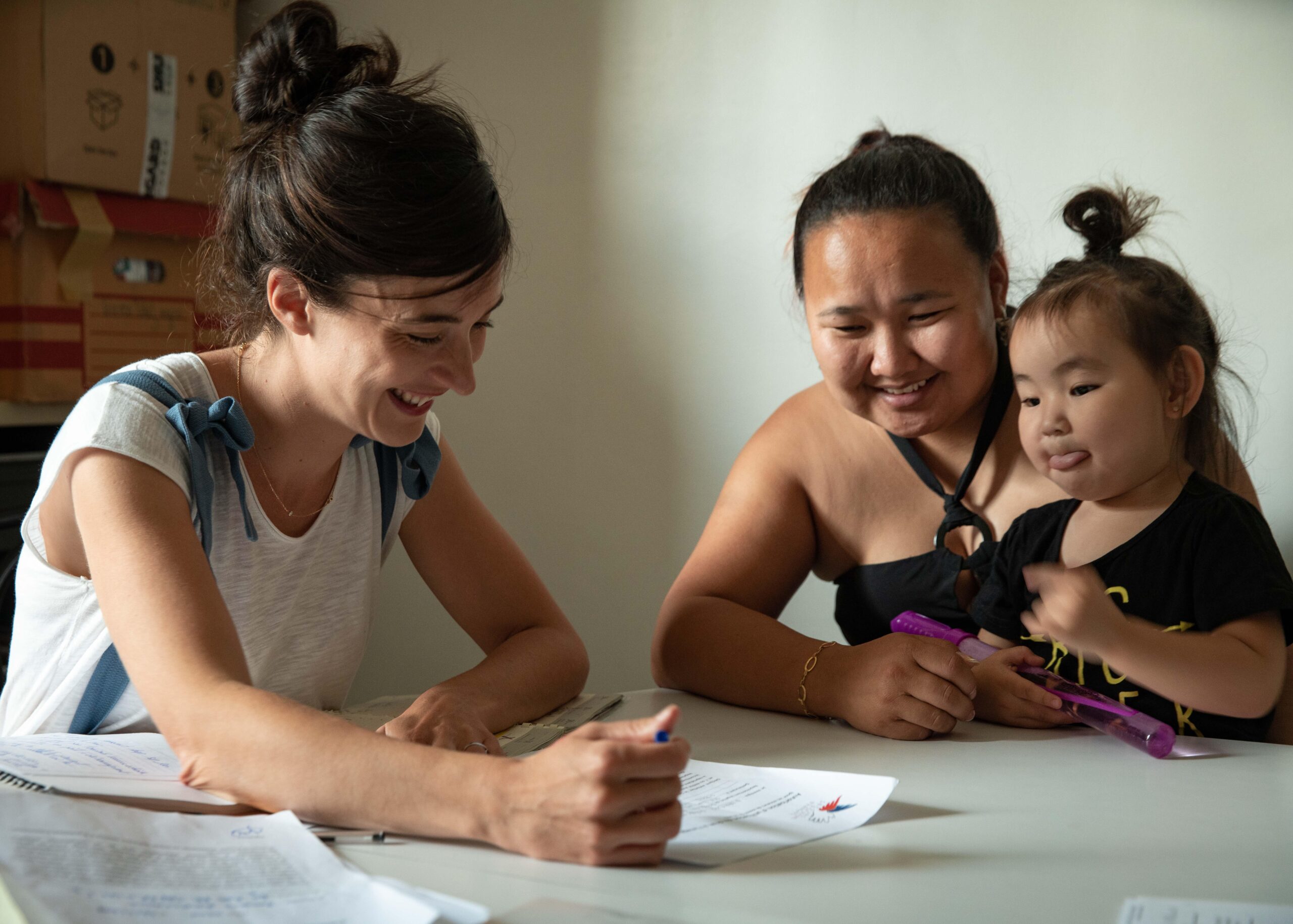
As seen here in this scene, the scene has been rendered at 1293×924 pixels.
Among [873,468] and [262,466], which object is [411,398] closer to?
[262,466]

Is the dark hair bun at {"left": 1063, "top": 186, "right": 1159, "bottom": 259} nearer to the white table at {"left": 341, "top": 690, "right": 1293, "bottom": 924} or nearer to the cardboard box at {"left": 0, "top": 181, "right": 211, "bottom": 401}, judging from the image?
the white table at {"left": 341, "top": 690, "right": 1293, "bottom": 924}

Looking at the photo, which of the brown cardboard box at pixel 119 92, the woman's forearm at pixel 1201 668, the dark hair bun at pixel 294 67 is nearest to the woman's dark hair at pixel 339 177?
the dark hair bun at pixel 294 67

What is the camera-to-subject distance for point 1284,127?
1566mm

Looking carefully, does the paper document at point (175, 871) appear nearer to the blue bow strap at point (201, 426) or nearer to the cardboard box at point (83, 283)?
the blue bow strap at point (201, 426)

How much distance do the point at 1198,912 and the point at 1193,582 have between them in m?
0.53

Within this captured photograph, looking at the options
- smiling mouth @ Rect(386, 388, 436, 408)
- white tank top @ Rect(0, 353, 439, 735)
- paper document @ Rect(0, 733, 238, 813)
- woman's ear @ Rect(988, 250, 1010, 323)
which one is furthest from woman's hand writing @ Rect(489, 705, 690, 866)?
woman's ear @ Rect(988, 250, 1010, 323)

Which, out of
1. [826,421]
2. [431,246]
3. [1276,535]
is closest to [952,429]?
[826,421]

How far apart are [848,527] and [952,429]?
0.62 ft

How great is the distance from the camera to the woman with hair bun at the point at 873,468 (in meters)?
1.25

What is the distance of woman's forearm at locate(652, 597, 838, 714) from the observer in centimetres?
Result: 120

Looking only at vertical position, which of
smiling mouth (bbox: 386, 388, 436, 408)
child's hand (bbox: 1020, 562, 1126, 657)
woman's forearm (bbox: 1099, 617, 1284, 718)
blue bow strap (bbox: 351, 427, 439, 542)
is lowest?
woman's forearm (bbox: 1099, 617, 1284, 718)

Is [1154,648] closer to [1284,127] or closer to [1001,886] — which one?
[1001,886]

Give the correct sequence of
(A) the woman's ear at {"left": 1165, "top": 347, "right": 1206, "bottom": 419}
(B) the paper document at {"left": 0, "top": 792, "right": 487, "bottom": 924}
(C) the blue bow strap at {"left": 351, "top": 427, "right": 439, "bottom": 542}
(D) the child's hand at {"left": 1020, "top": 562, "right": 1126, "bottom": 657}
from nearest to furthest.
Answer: (B) the paper document at {"left": 0, "top": 792, "right": 487, "bottom": 924}, (D) the child's hand at {"left": 1020, "top": 562, "right": 1126, "bottom": 657}, (A) the woman's ear at {"left": 1165, "top": 347, "right": 1206, "bottom": 419}, (C) the blue bow strap at {"left": 351, "top": 427, "right": 439, "bottom": 542}

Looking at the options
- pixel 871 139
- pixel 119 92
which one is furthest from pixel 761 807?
pixel 119 92
